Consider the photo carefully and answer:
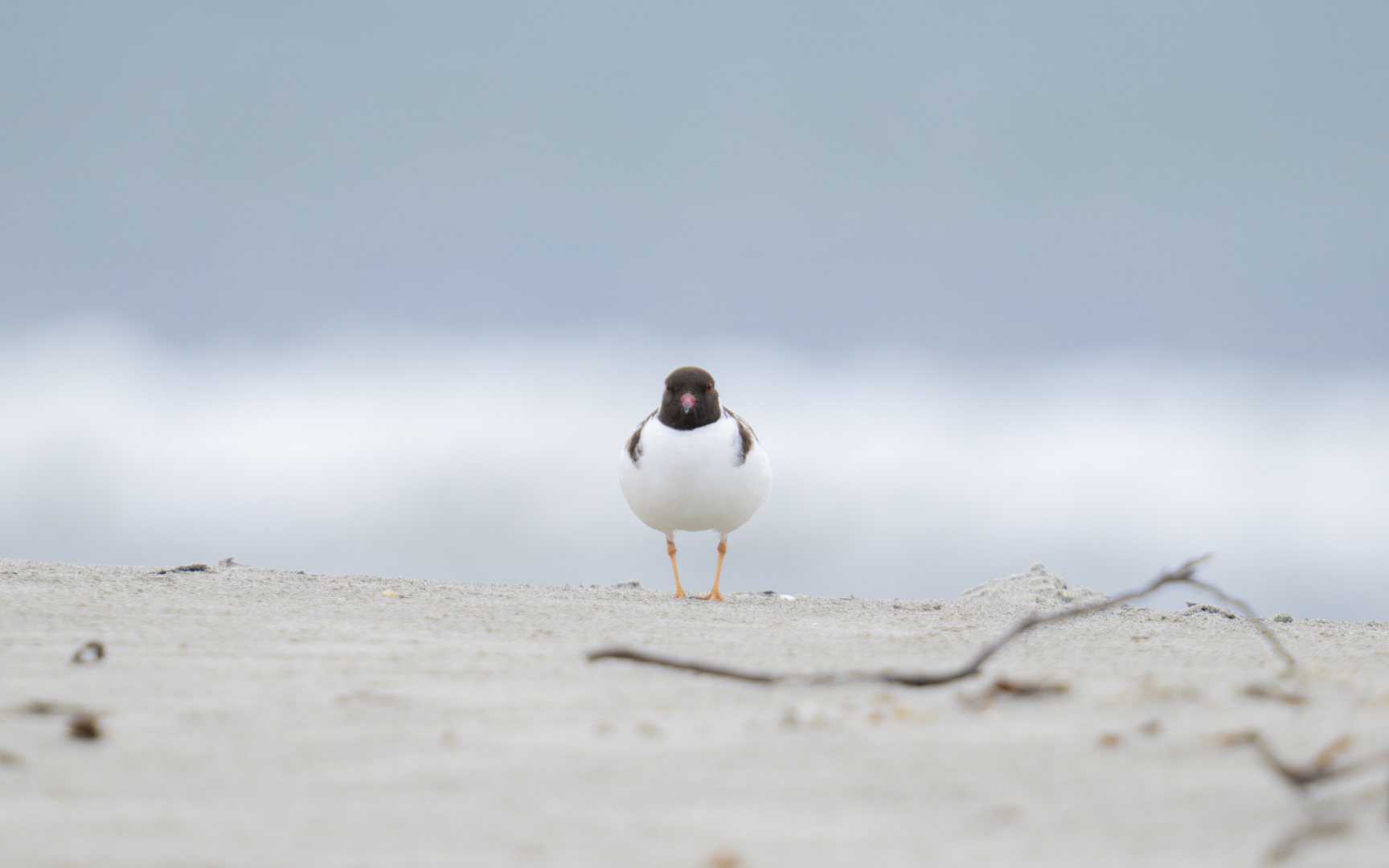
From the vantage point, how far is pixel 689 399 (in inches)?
273

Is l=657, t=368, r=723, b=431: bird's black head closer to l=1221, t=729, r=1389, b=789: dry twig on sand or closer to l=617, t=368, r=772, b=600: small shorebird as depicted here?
l=617, t=368, r=772, b=600: small shorebird

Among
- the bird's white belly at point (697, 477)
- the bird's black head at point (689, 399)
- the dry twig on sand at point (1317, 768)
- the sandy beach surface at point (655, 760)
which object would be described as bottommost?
the sandy beach surface at point (655, 760)

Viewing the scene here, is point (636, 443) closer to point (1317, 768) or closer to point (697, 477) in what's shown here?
point (697, 477)

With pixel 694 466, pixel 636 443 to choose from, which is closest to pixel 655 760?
pixel 694 466

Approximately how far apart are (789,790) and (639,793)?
0.24 metres

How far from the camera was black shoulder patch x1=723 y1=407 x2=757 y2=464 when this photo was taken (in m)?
6.98

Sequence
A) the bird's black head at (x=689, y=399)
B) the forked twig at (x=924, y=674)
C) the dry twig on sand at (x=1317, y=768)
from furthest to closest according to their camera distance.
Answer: the bird's black head at (x=689, y=399)
the forked twig at (x=924, y=674)
the dry twig on sand at (x=1317, y=768)

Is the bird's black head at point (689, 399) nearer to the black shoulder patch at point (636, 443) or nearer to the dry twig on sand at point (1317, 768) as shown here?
the black shoulder patch at point (636, 443)

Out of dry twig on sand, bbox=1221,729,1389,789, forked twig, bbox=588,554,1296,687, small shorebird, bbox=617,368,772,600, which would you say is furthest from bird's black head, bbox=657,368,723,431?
dry twig on sand, bbox=1221,729,1389,789

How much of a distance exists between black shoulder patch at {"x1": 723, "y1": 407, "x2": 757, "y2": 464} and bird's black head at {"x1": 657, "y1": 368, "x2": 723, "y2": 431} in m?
0.21

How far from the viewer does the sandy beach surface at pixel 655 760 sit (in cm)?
145

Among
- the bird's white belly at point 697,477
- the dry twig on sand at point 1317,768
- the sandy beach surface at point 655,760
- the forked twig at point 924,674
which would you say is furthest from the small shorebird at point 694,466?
the dry twig on sand at point 1317,768

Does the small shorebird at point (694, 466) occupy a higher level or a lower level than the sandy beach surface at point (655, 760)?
higher

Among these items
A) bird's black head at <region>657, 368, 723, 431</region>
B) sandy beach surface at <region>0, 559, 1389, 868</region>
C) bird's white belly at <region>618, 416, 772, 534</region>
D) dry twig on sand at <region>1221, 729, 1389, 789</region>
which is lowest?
sandy beach surface at <region>0, 559, 1389, 868</region>
